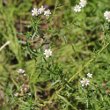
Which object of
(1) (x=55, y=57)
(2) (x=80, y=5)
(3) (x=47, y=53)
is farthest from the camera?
(1) (x=55, y=57)

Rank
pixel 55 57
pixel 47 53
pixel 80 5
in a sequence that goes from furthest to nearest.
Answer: pixel 55 57, pixel 80 5, pixel 47 53

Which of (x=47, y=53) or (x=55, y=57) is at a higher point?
(x=55, y=57)

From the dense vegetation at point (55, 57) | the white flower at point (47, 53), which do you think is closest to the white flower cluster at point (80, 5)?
the dense vegetation at point (55, 57)

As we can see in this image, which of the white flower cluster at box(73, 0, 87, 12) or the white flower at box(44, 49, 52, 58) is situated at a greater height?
Result: the white flower cluster at box(73, 0, 87, 12)

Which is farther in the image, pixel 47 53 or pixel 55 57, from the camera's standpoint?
pixel 55 57

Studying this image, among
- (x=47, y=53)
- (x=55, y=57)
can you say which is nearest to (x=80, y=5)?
(x=47, y=53)

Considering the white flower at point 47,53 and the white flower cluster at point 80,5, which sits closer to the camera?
the white flower at point 47,53

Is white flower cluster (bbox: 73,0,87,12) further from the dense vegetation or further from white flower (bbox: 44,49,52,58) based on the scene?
white flower (bbox: 44,49,52,58)

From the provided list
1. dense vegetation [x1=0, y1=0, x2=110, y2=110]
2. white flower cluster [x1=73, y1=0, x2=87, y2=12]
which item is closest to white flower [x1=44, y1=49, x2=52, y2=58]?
dense vegetation [x1=0, y1=0, x2=110, y2=110]

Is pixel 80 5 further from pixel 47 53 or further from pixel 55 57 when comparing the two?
pixel 55 57

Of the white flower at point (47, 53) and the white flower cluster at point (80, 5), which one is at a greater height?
the white flower cluster at point (80, 5)

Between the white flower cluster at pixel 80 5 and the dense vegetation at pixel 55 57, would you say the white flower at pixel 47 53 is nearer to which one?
the dense vegetation at pixel 55 57
